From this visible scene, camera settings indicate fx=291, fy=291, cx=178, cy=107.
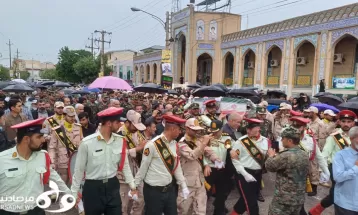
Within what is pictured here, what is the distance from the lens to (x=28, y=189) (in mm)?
2857

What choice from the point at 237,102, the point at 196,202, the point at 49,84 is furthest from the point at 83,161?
the point at 49,84

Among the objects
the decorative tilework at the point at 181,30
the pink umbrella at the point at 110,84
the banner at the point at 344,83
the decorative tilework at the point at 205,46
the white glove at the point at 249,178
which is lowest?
the white glove at the point at 249,178

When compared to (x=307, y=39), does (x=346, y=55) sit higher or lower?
lower

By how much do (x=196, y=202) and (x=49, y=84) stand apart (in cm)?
2105

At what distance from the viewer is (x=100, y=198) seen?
3.47 m

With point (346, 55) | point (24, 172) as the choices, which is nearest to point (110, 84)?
point (24, 172)

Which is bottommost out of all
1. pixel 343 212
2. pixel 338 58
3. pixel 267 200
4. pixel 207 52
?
pixel 267 200

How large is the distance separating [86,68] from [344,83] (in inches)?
1265

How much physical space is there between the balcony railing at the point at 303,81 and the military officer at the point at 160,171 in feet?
59.7

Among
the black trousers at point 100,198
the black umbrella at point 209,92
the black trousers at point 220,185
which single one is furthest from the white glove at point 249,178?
the black umbrella at point 209,92

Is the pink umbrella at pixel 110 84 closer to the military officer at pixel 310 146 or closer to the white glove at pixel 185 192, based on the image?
the military officer at pixel 310 146

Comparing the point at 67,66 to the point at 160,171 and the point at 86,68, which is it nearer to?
the point at 86,68

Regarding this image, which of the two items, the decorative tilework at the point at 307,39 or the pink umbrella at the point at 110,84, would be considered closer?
the pink umbrella at the point at 110,84

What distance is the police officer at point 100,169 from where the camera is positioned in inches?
136
